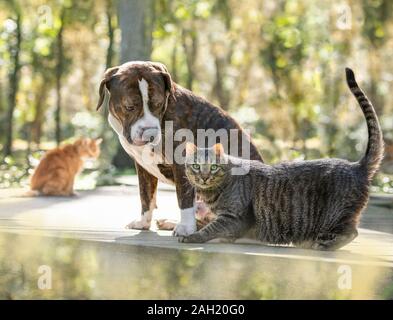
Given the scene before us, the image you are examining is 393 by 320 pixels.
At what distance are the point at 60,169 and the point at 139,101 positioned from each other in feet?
12.8

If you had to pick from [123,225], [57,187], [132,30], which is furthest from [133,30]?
[123,225]

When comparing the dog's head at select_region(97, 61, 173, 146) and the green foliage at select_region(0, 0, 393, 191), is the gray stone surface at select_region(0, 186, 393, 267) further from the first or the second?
the green foliage at select_region(0, 0, 393, 191)

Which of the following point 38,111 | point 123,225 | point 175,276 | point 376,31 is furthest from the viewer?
point 38,111

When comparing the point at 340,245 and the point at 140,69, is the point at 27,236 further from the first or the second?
the point at 340,245

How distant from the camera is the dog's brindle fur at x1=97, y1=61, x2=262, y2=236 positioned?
491 centimetres

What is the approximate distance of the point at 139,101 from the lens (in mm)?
4902

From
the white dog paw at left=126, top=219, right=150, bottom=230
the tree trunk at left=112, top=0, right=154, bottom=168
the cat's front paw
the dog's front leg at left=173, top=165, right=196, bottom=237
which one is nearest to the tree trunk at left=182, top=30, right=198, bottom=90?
the tree trunk at left=112, top=0, right=154, bottom=168

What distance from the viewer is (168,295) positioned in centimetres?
445

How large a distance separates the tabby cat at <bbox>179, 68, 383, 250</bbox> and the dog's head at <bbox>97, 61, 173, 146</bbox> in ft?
1.09

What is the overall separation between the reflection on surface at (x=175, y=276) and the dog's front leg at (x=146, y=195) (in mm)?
635

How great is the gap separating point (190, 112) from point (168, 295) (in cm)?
143

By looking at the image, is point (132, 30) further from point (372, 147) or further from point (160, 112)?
point (372, 147)

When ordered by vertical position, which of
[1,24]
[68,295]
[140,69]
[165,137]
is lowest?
[68,295]
